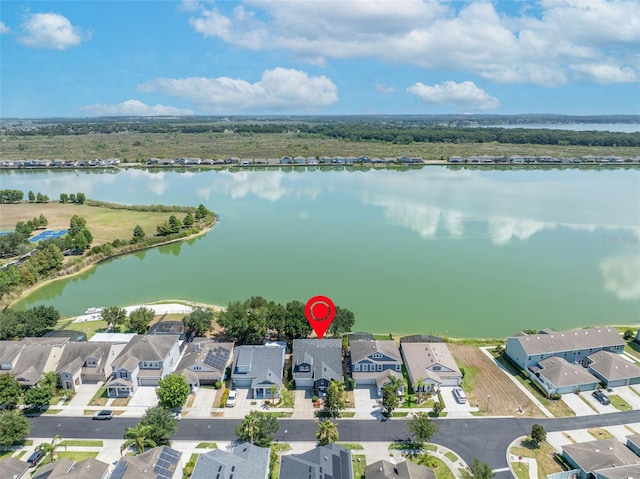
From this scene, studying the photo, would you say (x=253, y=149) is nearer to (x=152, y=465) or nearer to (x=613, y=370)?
(x=613, y=370)

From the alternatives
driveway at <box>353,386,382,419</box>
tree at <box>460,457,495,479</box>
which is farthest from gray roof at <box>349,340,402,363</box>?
tree at <box>460,457,495,479</box>

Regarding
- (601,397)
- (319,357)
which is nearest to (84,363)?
(319,357)

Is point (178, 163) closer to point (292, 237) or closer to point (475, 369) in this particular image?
point (292, 237)

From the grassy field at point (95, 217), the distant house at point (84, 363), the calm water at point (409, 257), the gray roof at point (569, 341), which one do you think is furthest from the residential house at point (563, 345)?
the grassy field at point (95, 217)

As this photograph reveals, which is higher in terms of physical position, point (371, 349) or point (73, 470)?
point (371, 349)

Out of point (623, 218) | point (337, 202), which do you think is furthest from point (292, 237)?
point (623, 218)

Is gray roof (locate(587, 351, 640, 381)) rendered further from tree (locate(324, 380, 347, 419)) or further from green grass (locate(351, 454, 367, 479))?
green grass (locate(351, 454, 367, 479))
